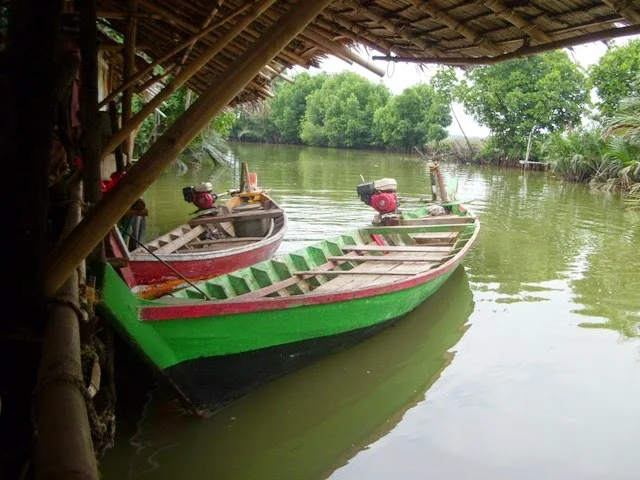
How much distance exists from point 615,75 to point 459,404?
24322 millimetres

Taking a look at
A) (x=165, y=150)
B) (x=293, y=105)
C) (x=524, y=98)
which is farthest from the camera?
(x=293, y=105)

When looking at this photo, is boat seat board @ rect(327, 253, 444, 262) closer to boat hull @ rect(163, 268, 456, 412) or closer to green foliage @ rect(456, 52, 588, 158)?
boat hull @ rect(163, 268, 456, 412)

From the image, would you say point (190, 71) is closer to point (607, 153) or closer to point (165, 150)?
point (165, 150)

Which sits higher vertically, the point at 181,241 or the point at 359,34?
the point at 359,34

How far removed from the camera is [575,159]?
21.5 m

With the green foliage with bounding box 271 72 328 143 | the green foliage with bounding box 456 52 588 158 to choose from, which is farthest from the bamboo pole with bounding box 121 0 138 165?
the green foliage with bounding box 271 72 328 143

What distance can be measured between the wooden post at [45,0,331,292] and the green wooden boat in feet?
5.09

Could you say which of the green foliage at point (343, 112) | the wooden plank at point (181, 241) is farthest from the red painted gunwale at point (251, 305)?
the green foliage at point (343, 112)

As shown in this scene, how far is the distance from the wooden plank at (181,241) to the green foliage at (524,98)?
78.3 ft

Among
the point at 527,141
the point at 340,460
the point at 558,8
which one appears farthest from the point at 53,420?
the point at 527,141

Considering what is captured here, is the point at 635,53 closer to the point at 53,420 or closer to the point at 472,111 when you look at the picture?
the point at 472,111

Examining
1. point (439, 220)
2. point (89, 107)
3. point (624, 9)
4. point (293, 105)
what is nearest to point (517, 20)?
point (624, 9)

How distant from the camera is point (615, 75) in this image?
78.7 ft

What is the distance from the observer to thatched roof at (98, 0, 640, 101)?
10.4ft
